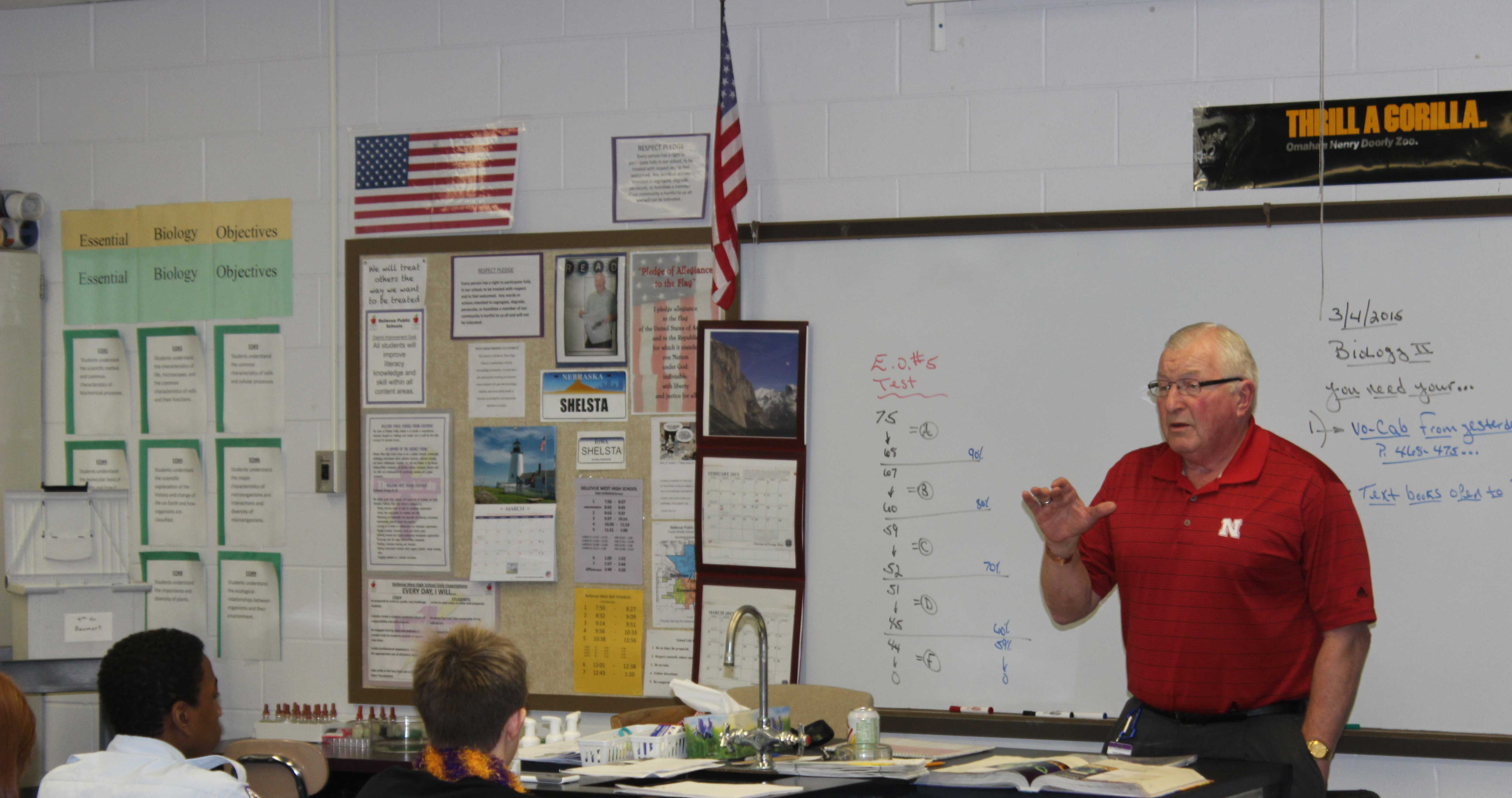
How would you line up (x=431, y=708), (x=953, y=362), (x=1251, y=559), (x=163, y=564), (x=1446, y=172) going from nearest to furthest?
(x=431, y=708) < (x=1251, y=559) < (x=1446, y=172) < (x=953, y=362) < (x=163, y=564)

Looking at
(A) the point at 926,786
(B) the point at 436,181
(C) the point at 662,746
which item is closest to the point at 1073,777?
(A) the point at 926,786

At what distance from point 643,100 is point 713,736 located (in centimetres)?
201

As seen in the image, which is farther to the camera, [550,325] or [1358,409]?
[550,325]

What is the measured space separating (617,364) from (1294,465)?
1920mm

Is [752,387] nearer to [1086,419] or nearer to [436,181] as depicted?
[1086,419]

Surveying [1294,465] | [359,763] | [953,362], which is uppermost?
[953,362]

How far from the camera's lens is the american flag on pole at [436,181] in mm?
4141

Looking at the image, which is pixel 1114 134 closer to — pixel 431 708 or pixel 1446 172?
pixel 1446 172

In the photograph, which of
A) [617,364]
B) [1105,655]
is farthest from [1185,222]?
[617,364]

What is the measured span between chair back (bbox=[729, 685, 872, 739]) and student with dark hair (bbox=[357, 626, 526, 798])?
126 cm

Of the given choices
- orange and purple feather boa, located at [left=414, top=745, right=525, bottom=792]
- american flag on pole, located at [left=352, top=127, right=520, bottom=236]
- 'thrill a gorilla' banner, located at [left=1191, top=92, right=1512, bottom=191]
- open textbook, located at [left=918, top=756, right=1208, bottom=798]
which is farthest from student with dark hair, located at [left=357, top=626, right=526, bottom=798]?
'thrill a gorilla' banner, located at [left=1191, top=92, right=1512, bottom=191]

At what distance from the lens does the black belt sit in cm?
287

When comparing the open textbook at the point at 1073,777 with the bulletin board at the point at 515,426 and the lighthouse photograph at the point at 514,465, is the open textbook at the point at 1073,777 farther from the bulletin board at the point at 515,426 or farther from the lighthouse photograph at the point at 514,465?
the lighthouse photograph at the point at 514,465

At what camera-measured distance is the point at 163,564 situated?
4.40 metres
